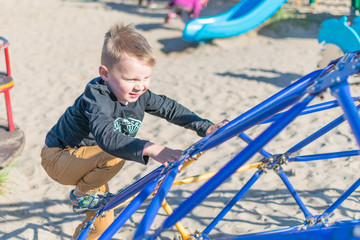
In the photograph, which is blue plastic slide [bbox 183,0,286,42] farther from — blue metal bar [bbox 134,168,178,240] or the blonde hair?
blue metal bar [bbox 134,168,178,240]

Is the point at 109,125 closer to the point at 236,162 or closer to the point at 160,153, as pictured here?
the point at 160,153

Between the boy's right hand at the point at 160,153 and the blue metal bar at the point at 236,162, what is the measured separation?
1.14ft

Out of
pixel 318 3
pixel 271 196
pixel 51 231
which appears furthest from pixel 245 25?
pixel 51 231

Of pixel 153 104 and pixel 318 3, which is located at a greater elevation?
pixel 318 3

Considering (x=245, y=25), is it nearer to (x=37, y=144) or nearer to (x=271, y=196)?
(x=37, y=144)

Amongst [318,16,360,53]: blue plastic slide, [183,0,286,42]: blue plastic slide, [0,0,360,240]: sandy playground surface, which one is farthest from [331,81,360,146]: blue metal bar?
[183,0,286,42]: blue plastic slide

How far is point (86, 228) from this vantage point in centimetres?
170

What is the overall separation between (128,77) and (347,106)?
2.56 ft

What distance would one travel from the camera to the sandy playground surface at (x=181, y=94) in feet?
8.27

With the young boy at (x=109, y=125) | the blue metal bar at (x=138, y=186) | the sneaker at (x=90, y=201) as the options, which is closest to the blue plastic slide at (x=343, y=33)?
the young boy at (x=109, y=125)

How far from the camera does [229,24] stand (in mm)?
6801

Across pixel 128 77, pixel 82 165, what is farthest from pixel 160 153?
pixel 82 165

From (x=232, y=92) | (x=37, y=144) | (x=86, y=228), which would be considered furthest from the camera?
(x=232, y=92)

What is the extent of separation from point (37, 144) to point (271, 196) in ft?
6.70
